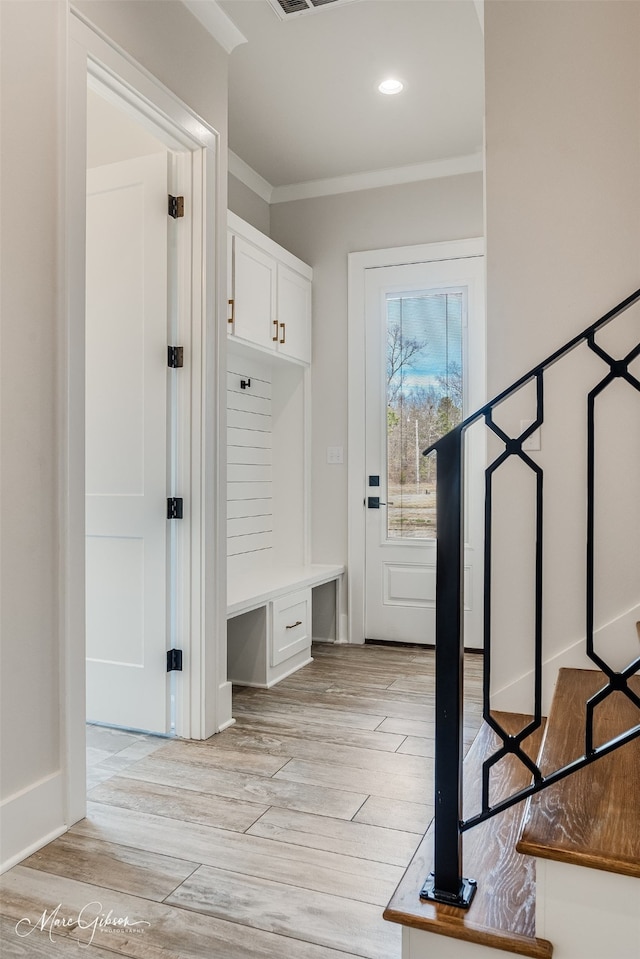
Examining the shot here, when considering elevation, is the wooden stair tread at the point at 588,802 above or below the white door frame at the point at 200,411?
below

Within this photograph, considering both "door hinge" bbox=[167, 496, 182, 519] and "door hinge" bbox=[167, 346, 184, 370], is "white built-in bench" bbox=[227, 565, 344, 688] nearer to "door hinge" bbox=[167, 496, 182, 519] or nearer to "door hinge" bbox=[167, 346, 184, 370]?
"door hinge" bbox=[167, 496, 182, 519]

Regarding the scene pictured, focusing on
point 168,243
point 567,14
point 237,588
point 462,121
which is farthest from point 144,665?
point 462,121

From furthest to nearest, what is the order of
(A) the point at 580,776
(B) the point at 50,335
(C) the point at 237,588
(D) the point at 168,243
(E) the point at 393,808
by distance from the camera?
(C) the point at 237,588 → (D) the point at 168,243 → (E) the point at 393,808 → (B) the point at 50,335 → (A) the point at 580,776

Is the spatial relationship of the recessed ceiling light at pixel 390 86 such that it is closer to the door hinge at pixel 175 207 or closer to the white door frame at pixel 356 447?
the white door frame at pixel 356 447

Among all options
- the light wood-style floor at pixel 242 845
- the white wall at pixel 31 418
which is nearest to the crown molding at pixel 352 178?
the white wall at pixel 31 418

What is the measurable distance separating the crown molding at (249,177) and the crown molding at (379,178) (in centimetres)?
7

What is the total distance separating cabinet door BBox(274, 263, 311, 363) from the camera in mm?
4012

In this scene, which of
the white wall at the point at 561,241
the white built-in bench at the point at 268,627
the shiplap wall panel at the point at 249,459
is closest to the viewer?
the white wall at the point at 561,241

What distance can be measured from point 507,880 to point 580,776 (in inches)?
11.3

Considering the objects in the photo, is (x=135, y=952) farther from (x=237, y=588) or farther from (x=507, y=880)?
(x=237, y=588)

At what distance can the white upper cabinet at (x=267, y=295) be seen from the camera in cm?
347

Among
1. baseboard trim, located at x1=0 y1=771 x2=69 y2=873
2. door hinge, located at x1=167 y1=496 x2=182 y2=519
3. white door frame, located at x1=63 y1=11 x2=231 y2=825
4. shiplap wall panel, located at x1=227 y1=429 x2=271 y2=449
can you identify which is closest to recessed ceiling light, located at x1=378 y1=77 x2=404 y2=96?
white door frame, located at x1=63 y1=11 x2=231 y2=825

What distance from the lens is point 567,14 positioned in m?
2.47

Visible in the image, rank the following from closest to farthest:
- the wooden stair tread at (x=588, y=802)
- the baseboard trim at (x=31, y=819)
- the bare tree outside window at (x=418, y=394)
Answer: the wooden stair tread at (x=588, y=802) → the baseboard trim at (x=31, y=819) → the bare tree outside window at (x=418, y=394)
